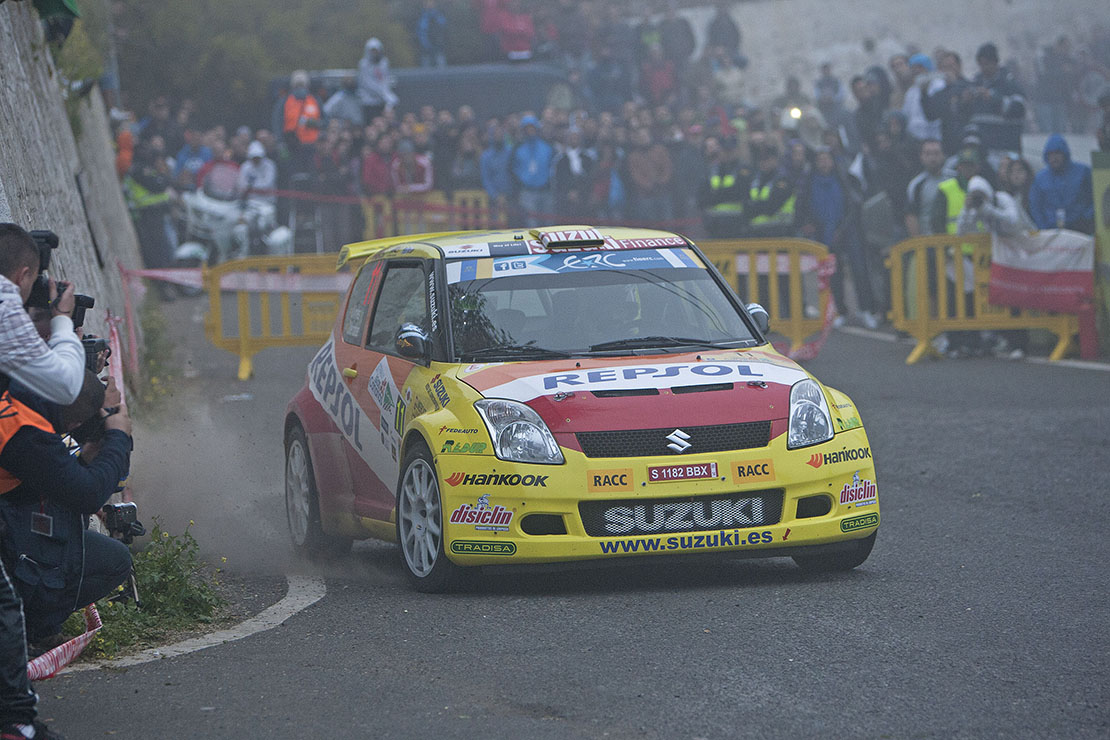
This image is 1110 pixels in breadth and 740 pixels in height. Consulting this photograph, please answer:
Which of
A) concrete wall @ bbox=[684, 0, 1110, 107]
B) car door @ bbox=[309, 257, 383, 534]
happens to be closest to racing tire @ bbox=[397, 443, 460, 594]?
car door @ bbox=[309, 257, 383, 534]

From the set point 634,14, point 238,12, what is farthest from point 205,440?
point 238,12

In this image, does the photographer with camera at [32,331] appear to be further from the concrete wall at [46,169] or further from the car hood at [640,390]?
the car hood at [640,390]

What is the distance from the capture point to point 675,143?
28266mm

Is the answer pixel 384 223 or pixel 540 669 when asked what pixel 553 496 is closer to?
pixel 540 669

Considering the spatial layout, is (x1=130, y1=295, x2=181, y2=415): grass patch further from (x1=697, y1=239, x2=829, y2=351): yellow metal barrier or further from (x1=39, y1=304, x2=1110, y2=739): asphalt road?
(x1=697, y1=239, x2=829, y2=351): yellow metal barrier

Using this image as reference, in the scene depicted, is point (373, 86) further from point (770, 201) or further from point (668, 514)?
point (668, 514)

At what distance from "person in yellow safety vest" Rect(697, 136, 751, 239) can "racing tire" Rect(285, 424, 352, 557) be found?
1396 centimetres

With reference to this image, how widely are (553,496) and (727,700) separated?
1819mm

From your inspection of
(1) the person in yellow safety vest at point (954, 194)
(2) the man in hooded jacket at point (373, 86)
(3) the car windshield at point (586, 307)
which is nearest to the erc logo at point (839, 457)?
(3) the car windshield at point (586, 307)

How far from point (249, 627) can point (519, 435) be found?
1366mm

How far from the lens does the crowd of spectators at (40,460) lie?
457 centimetres

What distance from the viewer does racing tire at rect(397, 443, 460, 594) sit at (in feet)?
23.1

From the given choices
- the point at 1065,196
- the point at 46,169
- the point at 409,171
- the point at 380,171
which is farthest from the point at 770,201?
the point at 46,169

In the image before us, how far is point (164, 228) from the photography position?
88.6ft
